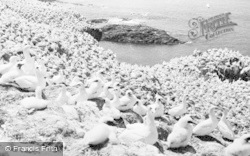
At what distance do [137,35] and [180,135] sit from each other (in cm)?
2476

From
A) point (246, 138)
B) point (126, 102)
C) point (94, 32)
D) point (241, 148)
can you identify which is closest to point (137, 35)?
point (94, 32)

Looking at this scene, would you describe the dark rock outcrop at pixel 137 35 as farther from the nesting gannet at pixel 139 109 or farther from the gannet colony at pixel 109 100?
the nesting gannet at pixel 139 109

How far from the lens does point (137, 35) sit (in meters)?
32.6

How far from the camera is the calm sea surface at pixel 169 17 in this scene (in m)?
28.5

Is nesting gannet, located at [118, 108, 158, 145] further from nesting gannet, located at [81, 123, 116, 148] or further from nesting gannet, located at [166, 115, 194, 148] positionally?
nesting gannet, located at [81, 123, 116, 148]

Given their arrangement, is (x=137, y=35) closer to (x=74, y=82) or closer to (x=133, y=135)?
(x=74, y=82)

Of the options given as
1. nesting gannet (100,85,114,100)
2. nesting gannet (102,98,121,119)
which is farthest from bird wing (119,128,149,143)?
nesting gannet (100,85,114,100)

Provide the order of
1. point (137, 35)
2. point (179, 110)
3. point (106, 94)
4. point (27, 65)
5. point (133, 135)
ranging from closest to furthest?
point (133, 135) < point (27, 65) < point (106, 94) < point (179, 110) < point (137, 35)

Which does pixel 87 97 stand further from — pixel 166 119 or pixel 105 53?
pixel 105 53

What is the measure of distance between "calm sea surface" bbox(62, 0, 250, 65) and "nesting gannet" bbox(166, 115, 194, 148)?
1646 centimetres

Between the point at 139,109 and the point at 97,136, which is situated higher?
the point at 97,136

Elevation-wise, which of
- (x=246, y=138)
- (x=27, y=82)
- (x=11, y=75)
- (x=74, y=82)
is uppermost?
(x=11, y=75)

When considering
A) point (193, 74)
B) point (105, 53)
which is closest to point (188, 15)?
point (193, 74)

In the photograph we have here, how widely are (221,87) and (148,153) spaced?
13.2 metres
